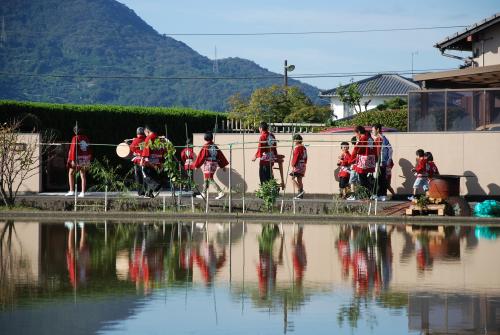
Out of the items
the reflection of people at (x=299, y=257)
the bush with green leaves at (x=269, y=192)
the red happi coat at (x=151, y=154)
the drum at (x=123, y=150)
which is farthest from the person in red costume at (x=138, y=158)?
the reflection of people at (x=299, y=257)

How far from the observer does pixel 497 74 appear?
30422mm

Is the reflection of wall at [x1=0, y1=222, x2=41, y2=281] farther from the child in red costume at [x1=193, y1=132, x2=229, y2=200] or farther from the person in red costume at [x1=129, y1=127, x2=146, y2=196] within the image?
the child in red costume at [x1=193, y1=132, x2=229, y2=200]

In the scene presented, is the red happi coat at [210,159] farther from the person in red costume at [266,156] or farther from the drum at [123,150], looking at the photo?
the drum at [123,150]

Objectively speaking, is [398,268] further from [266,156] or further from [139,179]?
[139,179]

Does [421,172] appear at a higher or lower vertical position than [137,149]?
lower

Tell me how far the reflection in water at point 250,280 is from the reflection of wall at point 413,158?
5.36 m

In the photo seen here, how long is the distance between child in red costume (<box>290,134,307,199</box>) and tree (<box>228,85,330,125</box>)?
19655 mm

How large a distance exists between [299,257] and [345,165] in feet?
33.3

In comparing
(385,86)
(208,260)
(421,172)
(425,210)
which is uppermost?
(385,86)

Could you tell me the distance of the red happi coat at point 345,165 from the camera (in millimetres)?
27312

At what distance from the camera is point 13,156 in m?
26.4

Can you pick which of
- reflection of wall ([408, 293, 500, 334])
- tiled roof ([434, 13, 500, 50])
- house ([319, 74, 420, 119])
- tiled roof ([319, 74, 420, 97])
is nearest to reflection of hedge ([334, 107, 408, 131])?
tiled roof ([434, 13, 500, 50])

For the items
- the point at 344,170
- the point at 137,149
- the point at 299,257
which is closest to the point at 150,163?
the point at 137,149

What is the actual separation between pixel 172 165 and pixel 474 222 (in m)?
6.47
